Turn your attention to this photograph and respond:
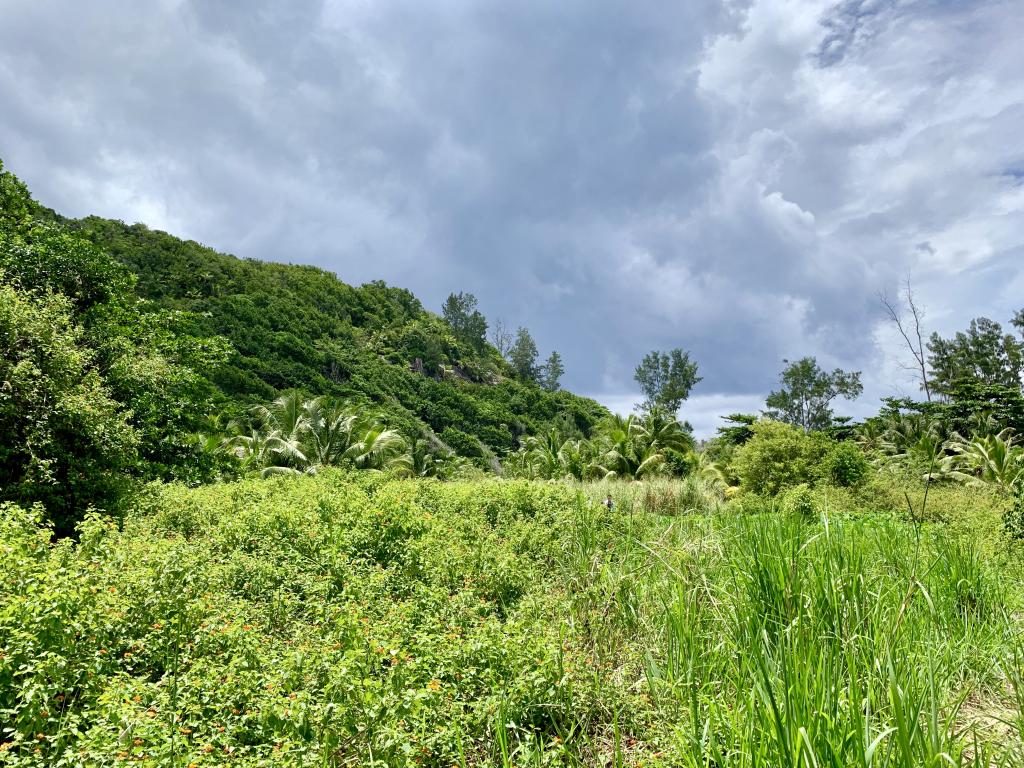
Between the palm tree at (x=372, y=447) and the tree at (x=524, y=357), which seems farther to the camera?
the tree at (x=524, y=357)

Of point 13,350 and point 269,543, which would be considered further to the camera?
point 13,350

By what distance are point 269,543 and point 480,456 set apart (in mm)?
48969

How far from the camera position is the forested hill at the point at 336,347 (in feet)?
167

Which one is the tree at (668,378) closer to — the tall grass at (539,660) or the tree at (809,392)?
the tree at (809,392)

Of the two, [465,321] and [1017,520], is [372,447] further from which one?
[465,321]

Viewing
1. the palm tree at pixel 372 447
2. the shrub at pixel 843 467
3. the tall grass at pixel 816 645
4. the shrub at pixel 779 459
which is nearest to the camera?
the tall grass at pixel 816 645

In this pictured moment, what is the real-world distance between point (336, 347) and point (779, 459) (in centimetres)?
5406

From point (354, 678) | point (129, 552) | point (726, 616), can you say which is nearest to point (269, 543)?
point (129, 552)

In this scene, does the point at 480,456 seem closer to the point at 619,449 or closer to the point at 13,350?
the point at 619,449

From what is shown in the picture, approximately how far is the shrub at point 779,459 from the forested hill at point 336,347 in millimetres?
34452

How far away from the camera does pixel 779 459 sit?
2011cm

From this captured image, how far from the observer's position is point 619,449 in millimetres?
28172

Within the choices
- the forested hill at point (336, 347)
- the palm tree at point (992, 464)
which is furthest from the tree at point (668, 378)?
the palm tree at point (992, 464)

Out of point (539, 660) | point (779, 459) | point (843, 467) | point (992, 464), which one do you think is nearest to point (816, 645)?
point (539, 660)
